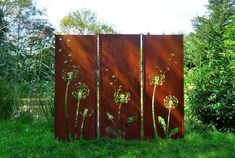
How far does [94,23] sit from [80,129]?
40922mm

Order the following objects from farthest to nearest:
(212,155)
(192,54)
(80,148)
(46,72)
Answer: (46,72) < (192,54) < (80,148) < (212,155)

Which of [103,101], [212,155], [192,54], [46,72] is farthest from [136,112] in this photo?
[46,72]

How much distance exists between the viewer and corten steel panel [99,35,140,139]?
691 cm

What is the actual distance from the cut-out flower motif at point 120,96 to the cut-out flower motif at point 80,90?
453 millimetres

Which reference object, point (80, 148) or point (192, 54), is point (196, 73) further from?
point (80, 148)

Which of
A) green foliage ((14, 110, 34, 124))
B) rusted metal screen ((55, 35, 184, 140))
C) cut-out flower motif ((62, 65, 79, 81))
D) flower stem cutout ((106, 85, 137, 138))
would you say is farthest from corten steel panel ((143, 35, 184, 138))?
green foliage ((14, 110, 34, 124))

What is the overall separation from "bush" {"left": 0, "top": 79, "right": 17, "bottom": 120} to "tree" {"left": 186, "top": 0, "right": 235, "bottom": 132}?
12.1 ft

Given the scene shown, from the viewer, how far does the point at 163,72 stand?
696cm

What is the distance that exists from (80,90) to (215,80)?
2.58m

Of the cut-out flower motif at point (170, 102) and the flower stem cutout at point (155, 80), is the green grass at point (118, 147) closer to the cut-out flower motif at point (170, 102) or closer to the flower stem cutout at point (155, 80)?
the cut-out flower motif at point (170, 102)

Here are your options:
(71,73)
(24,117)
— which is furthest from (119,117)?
(24,117)

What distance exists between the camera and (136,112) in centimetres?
693

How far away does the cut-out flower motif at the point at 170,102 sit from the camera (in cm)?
692

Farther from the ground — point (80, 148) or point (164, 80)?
point (164, 80)
